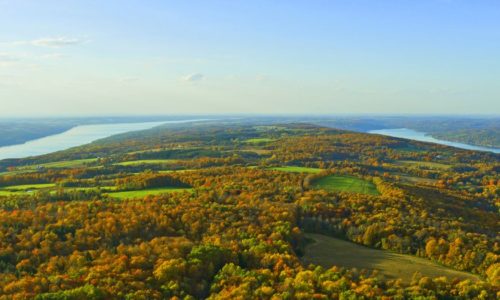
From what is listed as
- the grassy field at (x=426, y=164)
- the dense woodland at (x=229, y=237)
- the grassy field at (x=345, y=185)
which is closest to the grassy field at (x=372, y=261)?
the dense woodland at (x=229, y=237)

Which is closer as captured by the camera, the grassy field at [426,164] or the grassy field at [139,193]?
the grassy field at [139,193]

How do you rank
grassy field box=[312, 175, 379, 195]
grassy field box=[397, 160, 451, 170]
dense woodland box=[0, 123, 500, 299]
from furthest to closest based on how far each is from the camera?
grassy field box=[397, 160, 451, 170] → grassy field box=[312, 175, 379, 195] → dense woodland box=[0, 123, 500, 299]

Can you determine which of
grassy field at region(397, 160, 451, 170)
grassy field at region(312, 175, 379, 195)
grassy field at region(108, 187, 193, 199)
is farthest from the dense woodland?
grassy field at region(397, 160, 451, 170)

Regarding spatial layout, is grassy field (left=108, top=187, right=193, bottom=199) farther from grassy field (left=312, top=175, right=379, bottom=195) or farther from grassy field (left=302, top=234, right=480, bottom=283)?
grassy field (left=302, top=234, right=480, bottom=283)

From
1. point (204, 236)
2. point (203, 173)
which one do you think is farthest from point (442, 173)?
point (204, 236)

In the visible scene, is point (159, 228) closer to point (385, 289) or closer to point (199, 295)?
point (199, 295)

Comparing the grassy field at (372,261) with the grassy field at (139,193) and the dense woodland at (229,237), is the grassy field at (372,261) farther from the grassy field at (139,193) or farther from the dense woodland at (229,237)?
the grassy field at (139,193)
